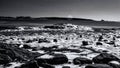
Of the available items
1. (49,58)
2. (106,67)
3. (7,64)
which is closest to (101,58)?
(106,67)

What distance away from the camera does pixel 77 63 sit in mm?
3736

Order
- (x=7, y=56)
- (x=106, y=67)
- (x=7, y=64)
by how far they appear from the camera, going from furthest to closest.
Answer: (x=7, y=56) → (x=7, y=64) → (x=106, y=67)

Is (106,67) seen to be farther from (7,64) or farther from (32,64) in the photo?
(7,64)

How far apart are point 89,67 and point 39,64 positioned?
1.11 m

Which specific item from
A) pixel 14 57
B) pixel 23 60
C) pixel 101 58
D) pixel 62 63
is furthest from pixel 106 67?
pixel 14 57

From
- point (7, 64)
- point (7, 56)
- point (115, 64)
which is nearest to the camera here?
point (115, 64)

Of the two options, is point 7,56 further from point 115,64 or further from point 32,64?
point 115,64

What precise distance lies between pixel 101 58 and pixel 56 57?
3.49ft

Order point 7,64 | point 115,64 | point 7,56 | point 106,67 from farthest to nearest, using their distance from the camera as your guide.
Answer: point 7,56 → point 7,64 → point 115,64 → point 106,67

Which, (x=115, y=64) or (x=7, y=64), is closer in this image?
(x=115, y=64)

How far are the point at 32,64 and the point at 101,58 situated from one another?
1.63 m

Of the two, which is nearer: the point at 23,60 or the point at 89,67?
the point at 89,67

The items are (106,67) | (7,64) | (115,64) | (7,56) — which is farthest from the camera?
(7,56)

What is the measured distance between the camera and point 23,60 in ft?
13.2
